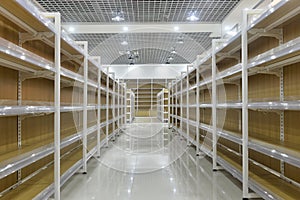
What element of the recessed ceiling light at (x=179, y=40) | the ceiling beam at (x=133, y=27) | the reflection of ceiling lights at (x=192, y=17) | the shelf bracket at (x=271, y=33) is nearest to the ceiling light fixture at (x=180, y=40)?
the recessed ceiling light at (x=179, y=40)

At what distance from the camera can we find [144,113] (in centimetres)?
1492

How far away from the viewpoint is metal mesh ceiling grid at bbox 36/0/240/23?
20.5ft

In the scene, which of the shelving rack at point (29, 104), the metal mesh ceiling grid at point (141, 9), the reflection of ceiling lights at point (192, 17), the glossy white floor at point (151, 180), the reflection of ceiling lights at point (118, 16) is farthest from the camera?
the reflection of ceiling lights at point (192, 17)

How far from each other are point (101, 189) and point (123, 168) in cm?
107

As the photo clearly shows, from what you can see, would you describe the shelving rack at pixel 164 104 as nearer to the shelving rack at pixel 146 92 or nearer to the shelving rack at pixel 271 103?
the shelving rack at pixel 146 92

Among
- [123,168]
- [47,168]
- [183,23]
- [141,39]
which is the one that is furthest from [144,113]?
[47,168]

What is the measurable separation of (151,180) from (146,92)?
38.5 feet

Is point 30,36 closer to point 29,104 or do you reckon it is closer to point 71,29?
point 29,104

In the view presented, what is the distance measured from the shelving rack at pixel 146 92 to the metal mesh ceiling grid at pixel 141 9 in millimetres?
6877

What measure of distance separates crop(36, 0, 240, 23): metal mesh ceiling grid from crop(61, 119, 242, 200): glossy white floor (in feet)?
11.2

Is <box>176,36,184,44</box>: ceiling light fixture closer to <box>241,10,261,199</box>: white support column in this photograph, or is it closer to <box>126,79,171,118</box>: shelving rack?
<box>241,10,261,199</box>: white support column

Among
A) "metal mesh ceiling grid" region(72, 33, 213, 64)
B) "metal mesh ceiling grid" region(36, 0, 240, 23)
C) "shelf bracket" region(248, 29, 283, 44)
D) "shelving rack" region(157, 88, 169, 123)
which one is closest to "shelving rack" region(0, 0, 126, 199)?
"shelf bracket" region(248, 29, 283, 44)

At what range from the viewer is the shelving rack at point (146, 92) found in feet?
47.0

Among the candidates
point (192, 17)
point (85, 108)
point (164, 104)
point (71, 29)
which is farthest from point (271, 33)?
point (164, 104)
